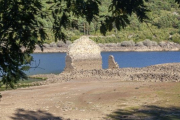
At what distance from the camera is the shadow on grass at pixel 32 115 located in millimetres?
13570

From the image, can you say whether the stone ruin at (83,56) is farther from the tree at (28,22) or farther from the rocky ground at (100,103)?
the tree at (28,22)

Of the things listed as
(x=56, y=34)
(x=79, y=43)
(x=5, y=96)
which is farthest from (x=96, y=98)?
(x=79, y=43)

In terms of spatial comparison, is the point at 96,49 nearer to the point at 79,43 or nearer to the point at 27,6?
the point at 79,43

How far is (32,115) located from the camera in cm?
1402

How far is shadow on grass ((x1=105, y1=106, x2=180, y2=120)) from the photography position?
41.6 feet

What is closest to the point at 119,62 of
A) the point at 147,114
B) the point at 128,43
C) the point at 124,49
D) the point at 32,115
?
the point at 124,49

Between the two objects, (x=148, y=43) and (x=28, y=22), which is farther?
(x=148, y=43)

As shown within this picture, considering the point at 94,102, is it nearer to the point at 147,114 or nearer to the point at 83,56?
the point at 147,114

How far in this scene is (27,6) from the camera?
5316 millimetres

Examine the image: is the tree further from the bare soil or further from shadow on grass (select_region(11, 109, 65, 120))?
shadow on grass (select_region(11, 109, 65, 120))

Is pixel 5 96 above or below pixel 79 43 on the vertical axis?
below

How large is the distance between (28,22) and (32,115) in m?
9.12

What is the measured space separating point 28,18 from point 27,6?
0.53ft

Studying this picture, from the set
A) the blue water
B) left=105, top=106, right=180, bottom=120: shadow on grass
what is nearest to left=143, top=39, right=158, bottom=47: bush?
the blue water
